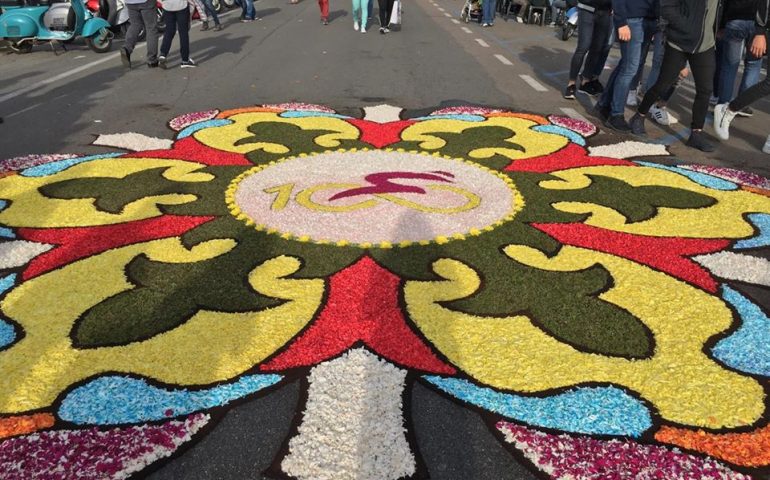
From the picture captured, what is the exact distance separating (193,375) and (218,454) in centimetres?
44

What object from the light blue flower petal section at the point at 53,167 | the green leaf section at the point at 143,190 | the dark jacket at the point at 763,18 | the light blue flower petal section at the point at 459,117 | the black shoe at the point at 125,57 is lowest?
the green leaf section at the point at 143,190

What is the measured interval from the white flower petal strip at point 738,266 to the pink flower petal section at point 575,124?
2.84m

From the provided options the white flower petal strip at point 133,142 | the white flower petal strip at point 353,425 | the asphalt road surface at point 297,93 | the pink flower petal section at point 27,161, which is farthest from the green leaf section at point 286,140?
the white flower petal strip at point 353,425

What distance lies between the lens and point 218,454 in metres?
2.05

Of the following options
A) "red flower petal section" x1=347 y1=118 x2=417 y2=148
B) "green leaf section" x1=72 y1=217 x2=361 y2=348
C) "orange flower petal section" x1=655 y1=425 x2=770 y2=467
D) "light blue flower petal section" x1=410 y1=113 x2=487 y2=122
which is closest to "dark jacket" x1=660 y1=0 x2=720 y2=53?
"light blue flower petal section" x1=410 y1=113 x2=487 y2=122

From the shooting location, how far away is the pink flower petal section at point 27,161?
4.89 meters

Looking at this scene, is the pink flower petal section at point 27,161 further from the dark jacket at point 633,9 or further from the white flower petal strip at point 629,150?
the dark jacket at point 633,9

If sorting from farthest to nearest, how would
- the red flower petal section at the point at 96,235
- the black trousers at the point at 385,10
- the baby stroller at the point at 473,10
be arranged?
the baby stroller at the point at 473,10
the black trousers at the point at 385,10
the red flower petal section at the point at 96,235

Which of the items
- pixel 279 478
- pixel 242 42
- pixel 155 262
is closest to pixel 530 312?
pixel 279 478

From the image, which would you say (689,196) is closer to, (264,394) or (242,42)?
(264,394)

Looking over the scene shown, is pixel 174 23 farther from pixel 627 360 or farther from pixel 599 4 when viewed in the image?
pixel 627 360

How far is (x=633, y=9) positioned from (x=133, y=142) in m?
5.11

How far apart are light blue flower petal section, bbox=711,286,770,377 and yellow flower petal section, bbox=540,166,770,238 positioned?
93 centimetres

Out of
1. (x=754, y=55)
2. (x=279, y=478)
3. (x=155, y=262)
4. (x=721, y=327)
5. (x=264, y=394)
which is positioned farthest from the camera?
(x=754, y=55)
